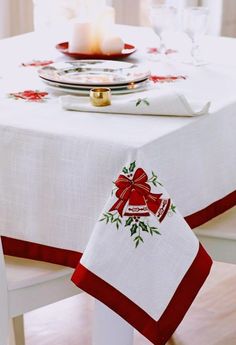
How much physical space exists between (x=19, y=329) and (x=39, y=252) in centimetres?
60

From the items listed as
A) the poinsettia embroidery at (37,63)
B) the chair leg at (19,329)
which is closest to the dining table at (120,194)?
the poinsettia embroidery at (37,63)

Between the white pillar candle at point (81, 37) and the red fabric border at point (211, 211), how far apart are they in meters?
0.62

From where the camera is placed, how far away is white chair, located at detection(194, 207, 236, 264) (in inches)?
76.6

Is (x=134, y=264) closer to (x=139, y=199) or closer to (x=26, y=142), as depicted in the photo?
(x=139, y=199)

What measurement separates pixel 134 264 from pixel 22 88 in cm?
64

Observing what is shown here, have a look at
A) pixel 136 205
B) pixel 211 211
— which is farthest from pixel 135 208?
pixel 211 211

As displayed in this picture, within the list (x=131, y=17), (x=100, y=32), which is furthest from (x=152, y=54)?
(x=131, y=17)

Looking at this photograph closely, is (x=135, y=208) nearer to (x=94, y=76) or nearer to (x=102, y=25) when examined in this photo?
(x=94, y=76)

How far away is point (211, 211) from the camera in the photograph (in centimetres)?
194

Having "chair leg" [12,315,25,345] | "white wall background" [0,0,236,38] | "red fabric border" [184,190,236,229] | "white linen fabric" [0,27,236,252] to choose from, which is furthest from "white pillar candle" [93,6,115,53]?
"white wall background" [0,0,236,38]

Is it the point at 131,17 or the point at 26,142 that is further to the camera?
the point at 131,17

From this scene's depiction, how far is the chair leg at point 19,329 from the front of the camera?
2.32 meters

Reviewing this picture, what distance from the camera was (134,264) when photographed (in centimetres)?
162

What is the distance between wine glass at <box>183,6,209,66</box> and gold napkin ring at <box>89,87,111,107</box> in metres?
0.51
